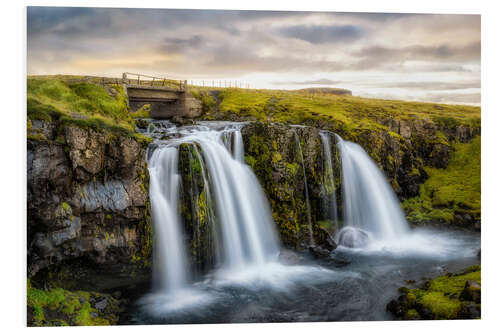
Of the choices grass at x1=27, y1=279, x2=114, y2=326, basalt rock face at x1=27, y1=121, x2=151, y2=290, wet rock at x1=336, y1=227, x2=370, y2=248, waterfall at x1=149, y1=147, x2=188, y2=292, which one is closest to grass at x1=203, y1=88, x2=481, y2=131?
wet rock at x1=336, y1=227, x2=370, y2=248

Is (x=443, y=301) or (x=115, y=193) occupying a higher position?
(x=115, y=193)

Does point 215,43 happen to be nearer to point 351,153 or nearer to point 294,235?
point 294,235

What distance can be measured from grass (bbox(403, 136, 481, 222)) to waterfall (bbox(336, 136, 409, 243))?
3.11 ft

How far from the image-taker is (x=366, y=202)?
12.4 m

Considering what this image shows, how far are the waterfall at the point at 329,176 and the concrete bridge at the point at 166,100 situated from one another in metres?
5.12

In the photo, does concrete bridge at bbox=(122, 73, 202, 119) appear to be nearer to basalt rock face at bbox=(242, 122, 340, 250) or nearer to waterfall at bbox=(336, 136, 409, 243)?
basalt rock face at bbox=(242, 122, 340, 250)

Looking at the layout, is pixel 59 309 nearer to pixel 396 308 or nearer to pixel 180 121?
pixel 396 308

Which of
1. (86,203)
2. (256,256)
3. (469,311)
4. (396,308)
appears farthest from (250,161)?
(469,311)

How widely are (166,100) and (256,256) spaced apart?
312 inches

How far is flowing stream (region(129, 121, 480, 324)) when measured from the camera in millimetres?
7555

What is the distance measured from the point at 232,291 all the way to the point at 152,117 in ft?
28.3

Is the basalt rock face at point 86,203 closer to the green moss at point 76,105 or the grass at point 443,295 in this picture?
the green moss at point 76,105

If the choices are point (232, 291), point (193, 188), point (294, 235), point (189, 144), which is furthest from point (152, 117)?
point (232, 291)

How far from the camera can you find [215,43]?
29.1ft
